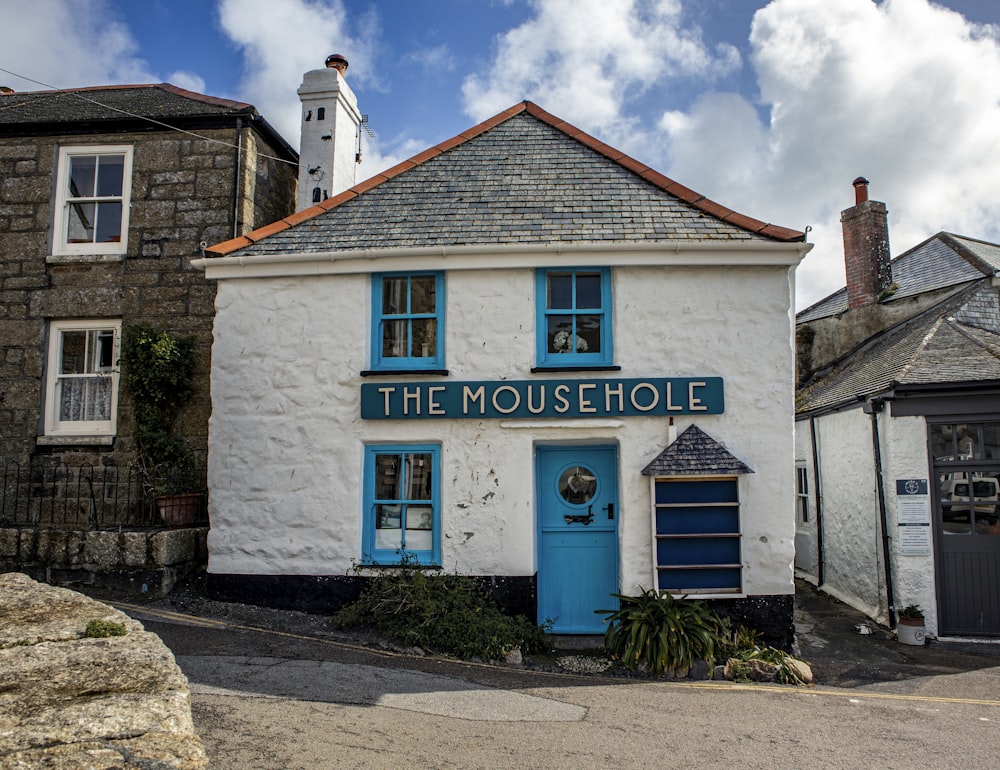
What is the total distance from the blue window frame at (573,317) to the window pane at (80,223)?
704 centimetres

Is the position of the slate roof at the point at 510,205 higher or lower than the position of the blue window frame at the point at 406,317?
higher

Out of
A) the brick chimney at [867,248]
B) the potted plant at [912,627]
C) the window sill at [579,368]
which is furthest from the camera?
the brick chimney at [867,248]

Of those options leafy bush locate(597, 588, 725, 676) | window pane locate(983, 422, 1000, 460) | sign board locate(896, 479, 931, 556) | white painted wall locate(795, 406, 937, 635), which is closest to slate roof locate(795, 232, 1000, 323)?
white painted wall locate(795, 406, 937, 635)

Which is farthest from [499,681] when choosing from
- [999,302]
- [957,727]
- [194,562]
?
[999,302]

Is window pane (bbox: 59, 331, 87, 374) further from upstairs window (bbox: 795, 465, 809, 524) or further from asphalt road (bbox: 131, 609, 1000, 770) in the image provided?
upstairs window (bbox: 795, 465, 809, 524)

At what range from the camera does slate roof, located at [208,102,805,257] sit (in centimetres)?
926

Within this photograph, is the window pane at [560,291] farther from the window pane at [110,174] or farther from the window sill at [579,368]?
the window pane at [110,174]

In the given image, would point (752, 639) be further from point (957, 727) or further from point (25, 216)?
point (25, 216)

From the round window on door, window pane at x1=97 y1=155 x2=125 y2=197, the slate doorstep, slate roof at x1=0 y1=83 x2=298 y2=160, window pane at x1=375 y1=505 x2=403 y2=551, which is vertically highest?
slate roof at x1=0 y1=83 x2=298 y2=160

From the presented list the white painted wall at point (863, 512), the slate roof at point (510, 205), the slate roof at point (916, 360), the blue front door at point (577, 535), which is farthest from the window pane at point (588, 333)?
the white painted wall at point (863, 512)

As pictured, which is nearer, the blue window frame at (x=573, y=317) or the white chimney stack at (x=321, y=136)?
the blue window frame at (x=573, y=317)

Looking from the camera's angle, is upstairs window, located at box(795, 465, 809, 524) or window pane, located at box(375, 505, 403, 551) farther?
upstairs window, located at box(795, 465, 809, 524)

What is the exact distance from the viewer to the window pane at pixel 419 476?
9.12 metres

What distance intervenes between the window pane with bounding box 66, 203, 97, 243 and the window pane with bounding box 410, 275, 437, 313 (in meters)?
5.47
